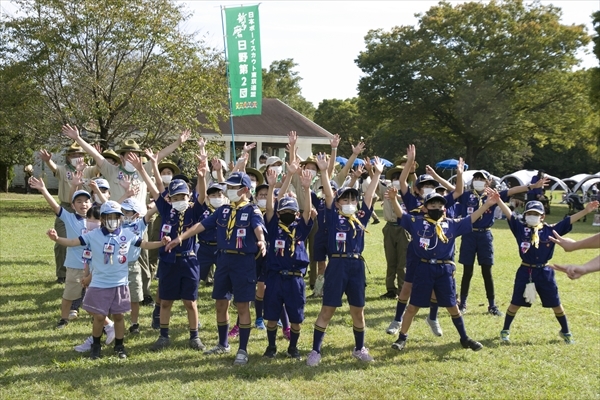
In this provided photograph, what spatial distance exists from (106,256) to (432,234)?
3.72 m

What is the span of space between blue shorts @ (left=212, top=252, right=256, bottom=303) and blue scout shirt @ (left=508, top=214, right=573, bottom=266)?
359cm

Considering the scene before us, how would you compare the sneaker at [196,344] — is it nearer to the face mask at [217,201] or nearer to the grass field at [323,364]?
the grass field at [323,364]

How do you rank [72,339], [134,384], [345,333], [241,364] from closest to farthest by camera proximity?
[134,384] → [241,364] → [72,339] → [345,333]

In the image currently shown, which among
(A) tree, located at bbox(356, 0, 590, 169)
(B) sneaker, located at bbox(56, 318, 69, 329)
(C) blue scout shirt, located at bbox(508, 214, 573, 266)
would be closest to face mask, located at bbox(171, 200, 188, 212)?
(B) sneaker, located at bbox(56, 318, 69, 329)

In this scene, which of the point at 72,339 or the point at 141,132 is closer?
the point at 72,339

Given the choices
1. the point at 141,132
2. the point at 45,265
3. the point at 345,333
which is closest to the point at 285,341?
the point at 345,333

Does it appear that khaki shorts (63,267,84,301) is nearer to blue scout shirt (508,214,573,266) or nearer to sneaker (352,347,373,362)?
sneaker (352,347,373,362)

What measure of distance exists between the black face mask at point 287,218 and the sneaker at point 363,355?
169cm

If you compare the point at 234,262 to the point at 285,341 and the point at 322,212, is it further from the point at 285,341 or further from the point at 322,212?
the point at 322,212

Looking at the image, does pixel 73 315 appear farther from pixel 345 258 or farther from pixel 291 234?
pixel 345 258

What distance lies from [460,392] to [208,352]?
2.86 metres

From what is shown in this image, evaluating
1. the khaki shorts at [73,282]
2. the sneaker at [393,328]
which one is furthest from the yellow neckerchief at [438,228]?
the khaki shorts at [73,282]

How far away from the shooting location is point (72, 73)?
80.4 ft

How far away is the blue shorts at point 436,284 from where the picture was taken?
7098 millimetres
